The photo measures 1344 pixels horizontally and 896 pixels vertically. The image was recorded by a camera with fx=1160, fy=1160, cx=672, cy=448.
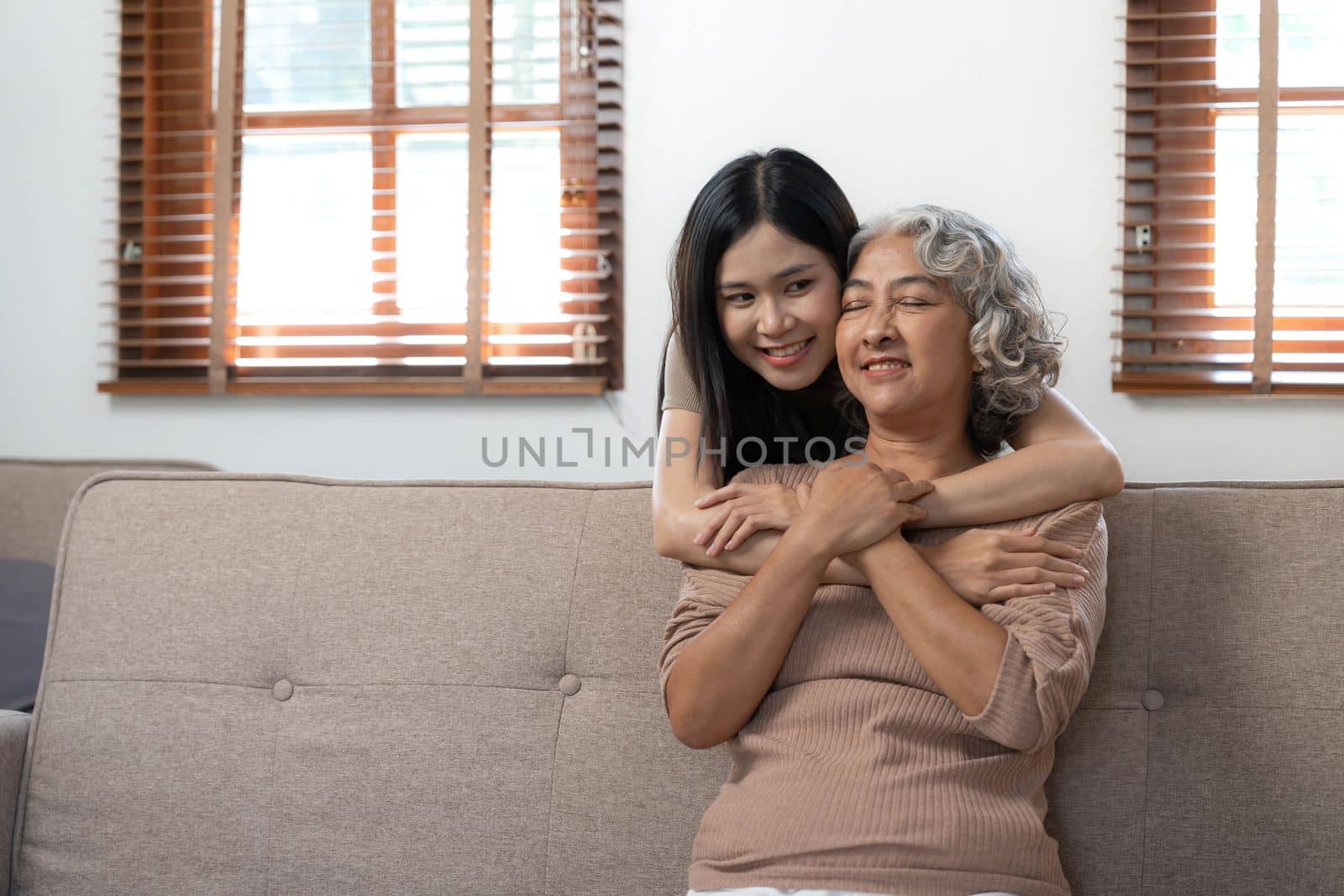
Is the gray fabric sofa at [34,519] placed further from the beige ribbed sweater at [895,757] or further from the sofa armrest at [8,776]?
the beige ribbed sweater at [895,757]

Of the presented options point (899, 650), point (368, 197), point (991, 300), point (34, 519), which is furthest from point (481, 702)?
point (368, 197)

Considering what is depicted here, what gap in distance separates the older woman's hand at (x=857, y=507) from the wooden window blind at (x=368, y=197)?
1362 millimetres

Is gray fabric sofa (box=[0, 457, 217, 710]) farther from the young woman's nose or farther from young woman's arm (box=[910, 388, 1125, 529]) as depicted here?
young woman's arm (box=[910, 388, 1125, 529])

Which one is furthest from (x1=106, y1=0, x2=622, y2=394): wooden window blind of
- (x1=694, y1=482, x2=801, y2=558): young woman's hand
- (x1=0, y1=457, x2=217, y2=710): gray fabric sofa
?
(x1=694, y1=482, x2=801, y2=558): young woman's hand

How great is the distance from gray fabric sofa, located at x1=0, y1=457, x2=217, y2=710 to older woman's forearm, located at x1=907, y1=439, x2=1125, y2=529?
159 centimetres

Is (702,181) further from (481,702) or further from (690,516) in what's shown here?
(481,702)

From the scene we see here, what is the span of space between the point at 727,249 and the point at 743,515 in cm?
47

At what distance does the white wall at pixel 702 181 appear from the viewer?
2.49 metres

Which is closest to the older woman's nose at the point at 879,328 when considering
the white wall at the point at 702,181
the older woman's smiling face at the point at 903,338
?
the older woman's smiling face at the point at 903,338

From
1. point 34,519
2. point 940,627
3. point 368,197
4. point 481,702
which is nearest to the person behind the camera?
point 940,627

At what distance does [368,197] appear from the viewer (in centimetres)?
282

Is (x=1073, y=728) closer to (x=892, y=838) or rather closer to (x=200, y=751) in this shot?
(x=892, y=838)

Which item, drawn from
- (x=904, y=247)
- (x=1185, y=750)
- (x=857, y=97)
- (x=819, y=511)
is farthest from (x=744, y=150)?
(x=1185, y=750)

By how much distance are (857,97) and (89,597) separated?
72.0 inches
